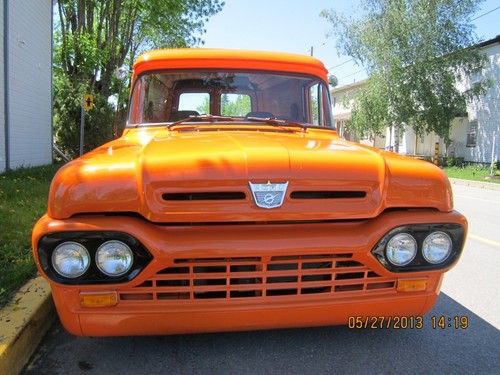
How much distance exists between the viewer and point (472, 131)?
25.5 meters

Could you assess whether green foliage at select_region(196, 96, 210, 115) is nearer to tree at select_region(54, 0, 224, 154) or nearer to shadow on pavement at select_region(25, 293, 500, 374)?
shadow on pavement at select_region(25, 293, 500, 374)

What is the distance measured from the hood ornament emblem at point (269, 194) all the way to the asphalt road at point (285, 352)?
1.00m

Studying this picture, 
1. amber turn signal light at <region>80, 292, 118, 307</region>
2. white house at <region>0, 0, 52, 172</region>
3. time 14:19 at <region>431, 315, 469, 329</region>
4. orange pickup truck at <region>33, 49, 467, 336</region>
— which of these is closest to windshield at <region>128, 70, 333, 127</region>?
orange pickup truck at <region>33, 49, 467, 336</region>

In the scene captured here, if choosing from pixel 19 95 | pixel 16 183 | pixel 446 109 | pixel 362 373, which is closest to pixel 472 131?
pixel 446 109

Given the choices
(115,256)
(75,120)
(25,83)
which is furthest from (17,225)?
(75,120)

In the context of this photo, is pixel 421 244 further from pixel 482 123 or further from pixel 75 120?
pixel 482 123

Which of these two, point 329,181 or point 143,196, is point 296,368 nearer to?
point 329,181

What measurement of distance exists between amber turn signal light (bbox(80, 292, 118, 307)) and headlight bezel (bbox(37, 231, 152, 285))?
0.22 ft

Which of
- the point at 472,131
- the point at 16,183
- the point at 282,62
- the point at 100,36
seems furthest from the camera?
the point at 472,131

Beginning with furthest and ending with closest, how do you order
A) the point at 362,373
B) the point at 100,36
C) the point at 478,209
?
1. the point at 100,36
2. the point at 478,209
3. the point at 362,373

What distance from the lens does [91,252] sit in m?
2.51

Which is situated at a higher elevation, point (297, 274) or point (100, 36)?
point (100, 36)

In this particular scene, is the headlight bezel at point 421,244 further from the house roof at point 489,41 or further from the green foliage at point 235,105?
the house roof at point 489,41

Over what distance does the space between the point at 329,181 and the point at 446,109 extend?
22811 millimetres
